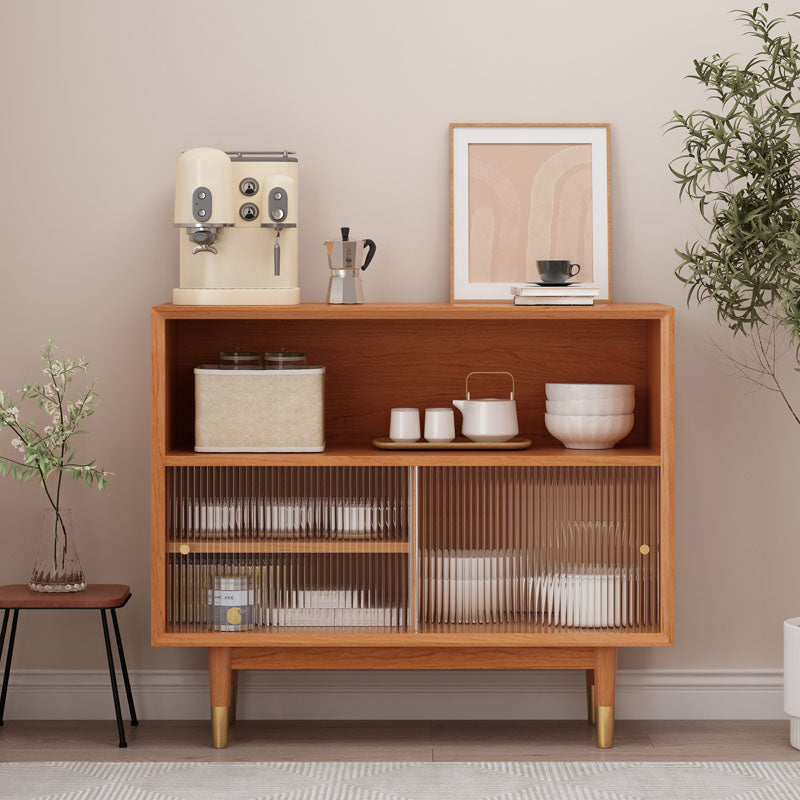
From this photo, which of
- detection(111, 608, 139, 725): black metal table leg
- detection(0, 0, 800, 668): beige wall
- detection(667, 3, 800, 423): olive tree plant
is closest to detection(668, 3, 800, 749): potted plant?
detection(667, 3, 800, 423): olive tree plant

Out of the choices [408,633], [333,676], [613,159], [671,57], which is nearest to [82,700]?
[333,676]

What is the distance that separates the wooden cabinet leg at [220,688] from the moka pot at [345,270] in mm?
1040

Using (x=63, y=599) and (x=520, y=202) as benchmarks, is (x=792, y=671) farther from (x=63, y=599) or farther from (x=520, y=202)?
(x=63, y=599)

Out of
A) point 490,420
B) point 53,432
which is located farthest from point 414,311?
point 53,432

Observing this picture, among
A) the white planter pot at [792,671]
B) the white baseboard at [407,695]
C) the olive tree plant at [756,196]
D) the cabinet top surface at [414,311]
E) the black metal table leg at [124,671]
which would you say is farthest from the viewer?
the white baseboard at [407,695]

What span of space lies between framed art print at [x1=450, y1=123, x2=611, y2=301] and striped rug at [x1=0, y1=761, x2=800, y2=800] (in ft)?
4.45

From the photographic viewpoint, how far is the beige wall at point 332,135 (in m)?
3.08

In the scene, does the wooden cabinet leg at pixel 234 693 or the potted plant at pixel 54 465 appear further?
the wooden cabinet leg at pixel 234 693

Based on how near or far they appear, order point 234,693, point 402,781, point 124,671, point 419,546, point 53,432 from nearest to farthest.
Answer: point 402,781 < point 419,546 < point 53,432 < point 124,671 < point 234,693

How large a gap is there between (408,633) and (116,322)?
129 cm

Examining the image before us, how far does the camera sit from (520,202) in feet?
10.1

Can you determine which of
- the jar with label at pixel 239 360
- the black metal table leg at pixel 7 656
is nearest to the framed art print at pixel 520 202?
the jar with label at pixel 239 360

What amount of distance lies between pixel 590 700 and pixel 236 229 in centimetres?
176

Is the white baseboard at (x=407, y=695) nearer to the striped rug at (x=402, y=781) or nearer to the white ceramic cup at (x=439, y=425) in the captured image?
the striped rug at (x=402, y=781)
